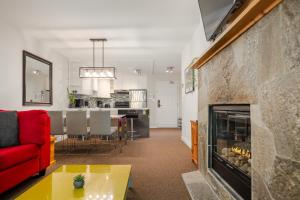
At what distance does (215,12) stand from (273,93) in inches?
46.5

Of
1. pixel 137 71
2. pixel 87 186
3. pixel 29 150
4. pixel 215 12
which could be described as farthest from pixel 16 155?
pixel 137 71

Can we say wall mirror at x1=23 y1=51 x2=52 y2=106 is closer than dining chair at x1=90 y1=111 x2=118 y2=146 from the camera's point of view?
No

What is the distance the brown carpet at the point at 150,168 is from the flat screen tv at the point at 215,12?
173 cm

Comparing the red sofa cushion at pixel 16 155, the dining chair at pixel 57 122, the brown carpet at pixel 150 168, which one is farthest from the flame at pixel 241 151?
the dining chair at pixel 57 122

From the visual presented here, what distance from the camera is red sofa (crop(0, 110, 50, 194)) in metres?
2.50

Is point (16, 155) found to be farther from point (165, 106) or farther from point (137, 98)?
point (165, 106)

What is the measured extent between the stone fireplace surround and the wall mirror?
13.9 ft

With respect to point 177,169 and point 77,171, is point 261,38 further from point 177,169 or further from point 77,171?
point 177,169

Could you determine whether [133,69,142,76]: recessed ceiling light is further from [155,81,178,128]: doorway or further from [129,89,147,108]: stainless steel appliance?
[155,81,178,128]: doorway

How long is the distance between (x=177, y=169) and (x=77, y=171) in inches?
62.7

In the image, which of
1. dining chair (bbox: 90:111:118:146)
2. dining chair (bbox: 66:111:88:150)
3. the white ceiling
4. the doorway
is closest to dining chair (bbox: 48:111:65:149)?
dining chair (bbox: 66:111:88:150)

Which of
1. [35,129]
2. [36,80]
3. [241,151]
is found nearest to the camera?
[241,151]

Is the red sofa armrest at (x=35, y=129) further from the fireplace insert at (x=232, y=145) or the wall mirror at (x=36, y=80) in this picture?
the fireplace insert at (x=232, y=145)

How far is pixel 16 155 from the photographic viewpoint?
2.53 metres
